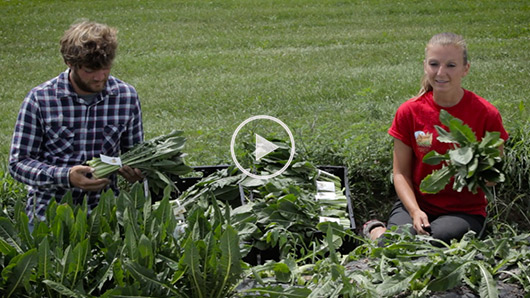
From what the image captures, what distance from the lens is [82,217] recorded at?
93.3 inches

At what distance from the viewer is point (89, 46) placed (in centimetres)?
354

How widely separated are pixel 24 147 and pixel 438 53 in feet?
7.27

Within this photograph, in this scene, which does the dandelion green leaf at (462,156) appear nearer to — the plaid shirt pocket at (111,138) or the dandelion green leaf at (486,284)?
the dandelion green leaf at (486,284)

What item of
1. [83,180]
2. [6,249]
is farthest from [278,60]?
[6,249]

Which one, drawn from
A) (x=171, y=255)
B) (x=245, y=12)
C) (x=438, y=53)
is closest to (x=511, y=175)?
(x=438, y=53)

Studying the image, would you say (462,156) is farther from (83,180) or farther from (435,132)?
(83,180)

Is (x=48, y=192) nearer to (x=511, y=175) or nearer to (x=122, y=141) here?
(x=122, y=141)

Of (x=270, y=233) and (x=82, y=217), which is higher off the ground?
(x=82, y=217)

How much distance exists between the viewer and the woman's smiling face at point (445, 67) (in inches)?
145

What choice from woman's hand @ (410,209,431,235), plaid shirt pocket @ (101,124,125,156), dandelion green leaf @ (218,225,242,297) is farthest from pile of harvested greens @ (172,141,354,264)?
dandelion green leaf @ (218,225,242,297)

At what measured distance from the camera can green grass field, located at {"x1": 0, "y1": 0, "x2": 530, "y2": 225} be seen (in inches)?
220

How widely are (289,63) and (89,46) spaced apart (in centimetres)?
617

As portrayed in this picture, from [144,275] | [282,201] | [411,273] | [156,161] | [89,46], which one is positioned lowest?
[282,201]

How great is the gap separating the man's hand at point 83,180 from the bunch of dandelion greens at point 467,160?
171cm
